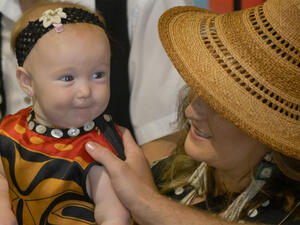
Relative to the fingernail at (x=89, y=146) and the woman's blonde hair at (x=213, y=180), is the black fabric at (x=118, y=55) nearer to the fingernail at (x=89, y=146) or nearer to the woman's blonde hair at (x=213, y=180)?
the woman's blonde hair at (x=213, y=180)

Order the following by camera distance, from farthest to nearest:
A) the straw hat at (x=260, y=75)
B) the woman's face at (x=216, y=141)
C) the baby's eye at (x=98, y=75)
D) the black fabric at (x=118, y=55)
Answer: the black fabric at (x=118, y=55) < the woman's face at (x=216, y=141) < the baby's eye at (x=98, y=75) < the straw hat at (x=260, y=75)

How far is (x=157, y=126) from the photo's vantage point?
216cm

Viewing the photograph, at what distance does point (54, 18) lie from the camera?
4.90ft

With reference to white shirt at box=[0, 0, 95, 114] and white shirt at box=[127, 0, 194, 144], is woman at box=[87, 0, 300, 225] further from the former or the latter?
white shirt at box=[0, 0, 95, 114]

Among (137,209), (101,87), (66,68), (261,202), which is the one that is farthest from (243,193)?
(66,68)

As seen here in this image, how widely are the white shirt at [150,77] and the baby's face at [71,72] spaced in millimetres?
543

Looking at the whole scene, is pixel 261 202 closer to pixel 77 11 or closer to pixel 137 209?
pixel 137 209

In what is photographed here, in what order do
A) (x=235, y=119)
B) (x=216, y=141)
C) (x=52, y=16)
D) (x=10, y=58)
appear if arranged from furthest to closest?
(x=10, y=58) → (x=216, y=141) → (x=52, y=16) → (x=235, y=119)

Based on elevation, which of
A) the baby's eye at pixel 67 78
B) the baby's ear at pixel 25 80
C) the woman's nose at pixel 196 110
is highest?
the baby's eye at pixel 67 78

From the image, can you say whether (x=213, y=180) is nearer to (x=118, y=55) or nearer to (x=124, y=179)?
(x=124, y=179)

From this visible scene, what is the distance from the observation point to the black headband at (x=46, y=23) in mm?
1490

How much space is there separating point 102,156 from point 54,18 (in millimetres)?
480

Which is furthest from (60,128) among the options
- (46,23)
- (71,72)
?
(46,23)

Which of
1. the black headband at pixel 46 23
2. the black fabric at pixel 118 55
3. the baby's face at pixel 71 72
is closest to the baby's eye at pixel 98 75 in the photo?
the baby's face at pixel 71 72
